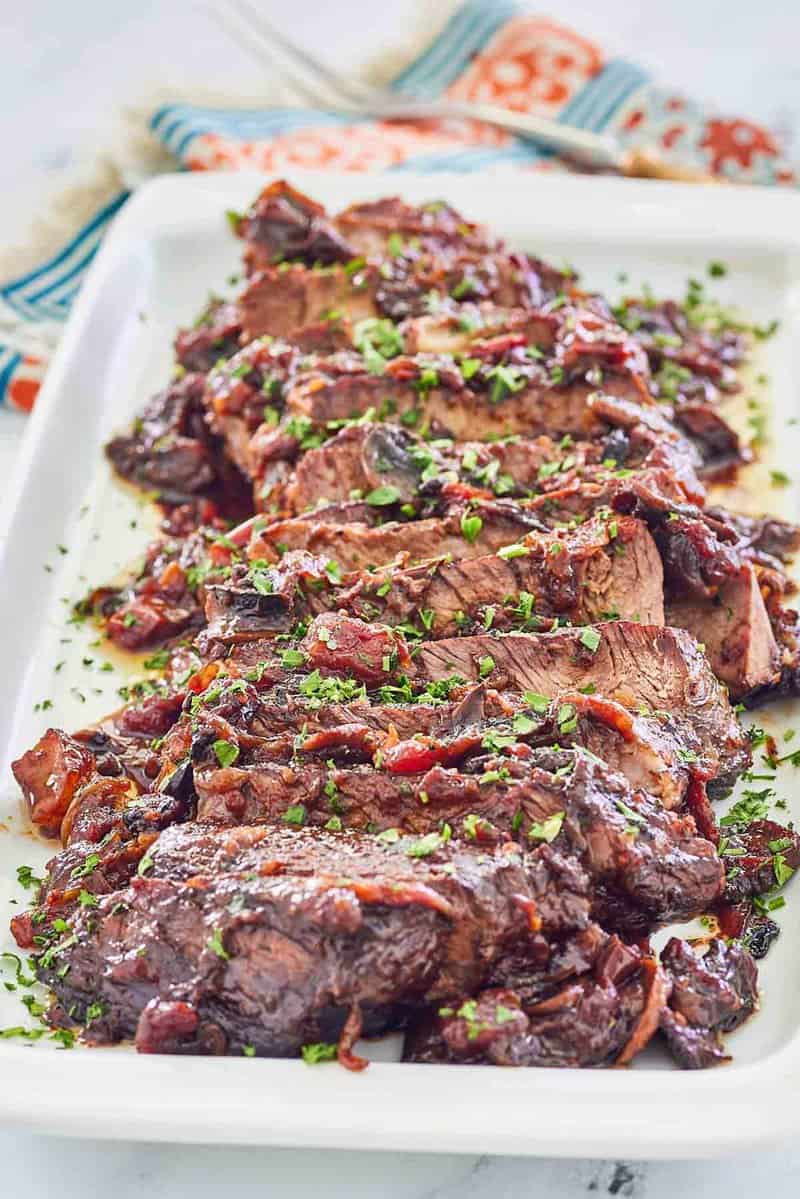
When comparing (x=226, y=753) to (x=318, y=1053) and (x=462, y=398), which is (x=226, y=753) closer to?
(x=318, y=1053)

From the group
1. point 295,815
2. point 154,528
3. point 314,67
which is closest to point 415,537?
point 295,815

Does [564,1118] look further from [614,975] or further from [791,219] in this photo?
[791,219]

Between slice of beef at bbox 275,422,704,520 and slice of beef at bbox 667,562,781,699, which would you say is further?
slice of beef at bbox 275,422,704,520

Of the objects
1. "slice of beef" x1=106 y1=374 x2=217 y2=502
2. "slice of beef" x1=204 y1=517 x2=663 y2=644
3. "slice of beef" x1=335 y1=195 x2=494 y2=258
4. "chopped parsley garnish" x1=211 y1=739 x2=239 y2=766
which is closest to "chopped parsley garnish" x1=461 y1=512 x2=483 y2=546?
"slice of beef" x1=204 y1=517 x2=663 y2=644

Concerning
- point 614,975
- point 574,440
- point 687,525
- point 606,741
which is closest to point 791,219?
point 574,440

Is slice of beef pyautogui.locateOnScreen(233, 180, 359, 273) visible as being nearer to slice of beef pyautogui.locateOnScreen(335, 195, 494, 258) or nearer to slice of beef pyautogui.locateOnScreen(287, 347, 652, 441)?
slice of beef pyautogui.locateOnScreen(335, 195, 494, 258)

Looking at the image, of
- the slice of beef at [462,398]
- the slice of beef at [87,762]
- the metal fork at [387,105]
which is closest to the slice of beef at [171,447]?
the slice of beef at [462,398]

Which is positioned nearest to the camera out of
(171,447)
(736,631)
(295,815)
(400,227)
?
(295,815)

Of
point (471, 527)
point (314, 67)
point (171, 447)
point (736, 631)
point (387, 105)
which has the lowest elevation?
point (736, 631)
